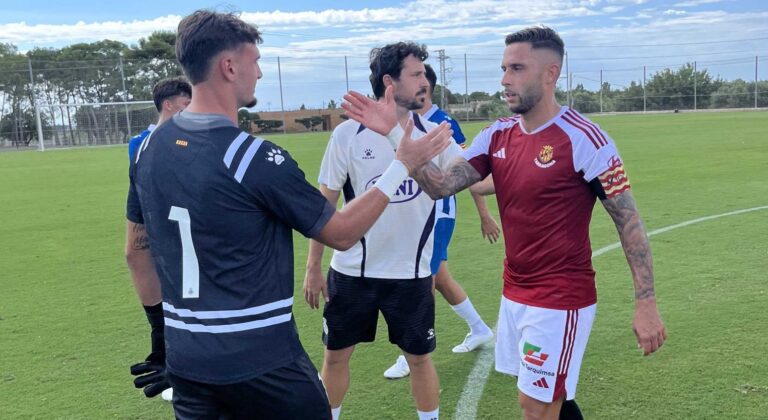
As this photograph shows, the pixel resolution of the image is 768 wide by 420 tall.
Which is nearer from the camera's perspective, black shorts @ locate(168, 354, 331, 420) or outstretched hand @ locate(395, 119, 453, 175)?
black shorts @ locate(168, 354, 331, 420)

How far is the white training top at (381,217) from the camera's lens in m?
3.68

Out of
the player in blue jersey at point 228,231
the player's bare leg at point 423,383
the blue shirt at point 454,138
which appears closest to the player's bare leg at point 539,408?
the player's bare leg at point 423,383

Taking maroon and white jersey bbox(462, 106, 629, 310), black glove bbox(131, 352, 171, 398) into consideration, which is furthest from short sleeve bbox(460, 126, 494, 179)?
black glove bbox(131, 352, 171, 398)

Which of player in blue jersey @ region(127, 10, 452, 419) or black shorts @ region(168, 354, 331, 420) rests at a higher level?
player in blue jersey @ region(127, 10, 452, 419)

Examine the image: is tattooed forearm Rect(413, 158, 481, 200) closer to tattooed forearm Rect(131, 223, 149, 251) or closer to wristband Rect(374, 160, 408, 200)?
wristband Rect(374, 160, 408, 200)

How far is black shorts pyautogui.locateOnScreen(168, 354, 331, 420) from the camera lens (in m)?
2.27

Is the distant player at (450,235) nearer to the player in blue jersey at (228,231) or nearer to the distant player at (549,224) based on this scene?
the distant player at (549,224)

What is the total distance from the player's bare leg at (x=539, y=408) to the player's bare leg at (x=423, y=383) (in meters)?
0.80

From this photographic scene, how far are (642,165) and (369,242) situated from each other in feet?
50.0

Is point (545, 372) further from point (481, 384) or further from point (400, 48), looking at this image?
point (400, 48)

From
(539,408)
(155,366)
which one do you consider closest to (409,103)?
(539,408)

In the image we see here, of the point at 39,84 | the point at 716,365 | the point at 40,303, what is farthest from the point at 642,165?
the point at 39,84

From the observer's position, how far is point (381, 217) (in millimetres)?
3717

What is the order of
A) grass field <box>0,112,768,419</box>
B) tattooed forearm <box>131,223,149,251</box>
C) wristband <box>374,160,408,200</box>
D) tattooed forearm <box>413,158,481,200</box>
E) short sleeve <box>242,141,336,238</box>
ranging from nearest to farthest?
short sleeve <box>242,141,336,238</box> → wristband <box>374,160,408,200</box> → tattooed forearm <box>413,158,481,200</box> → tattooed forearm <box>131,223,149,251</box> → grass field <box>0,112,768,419</box>
